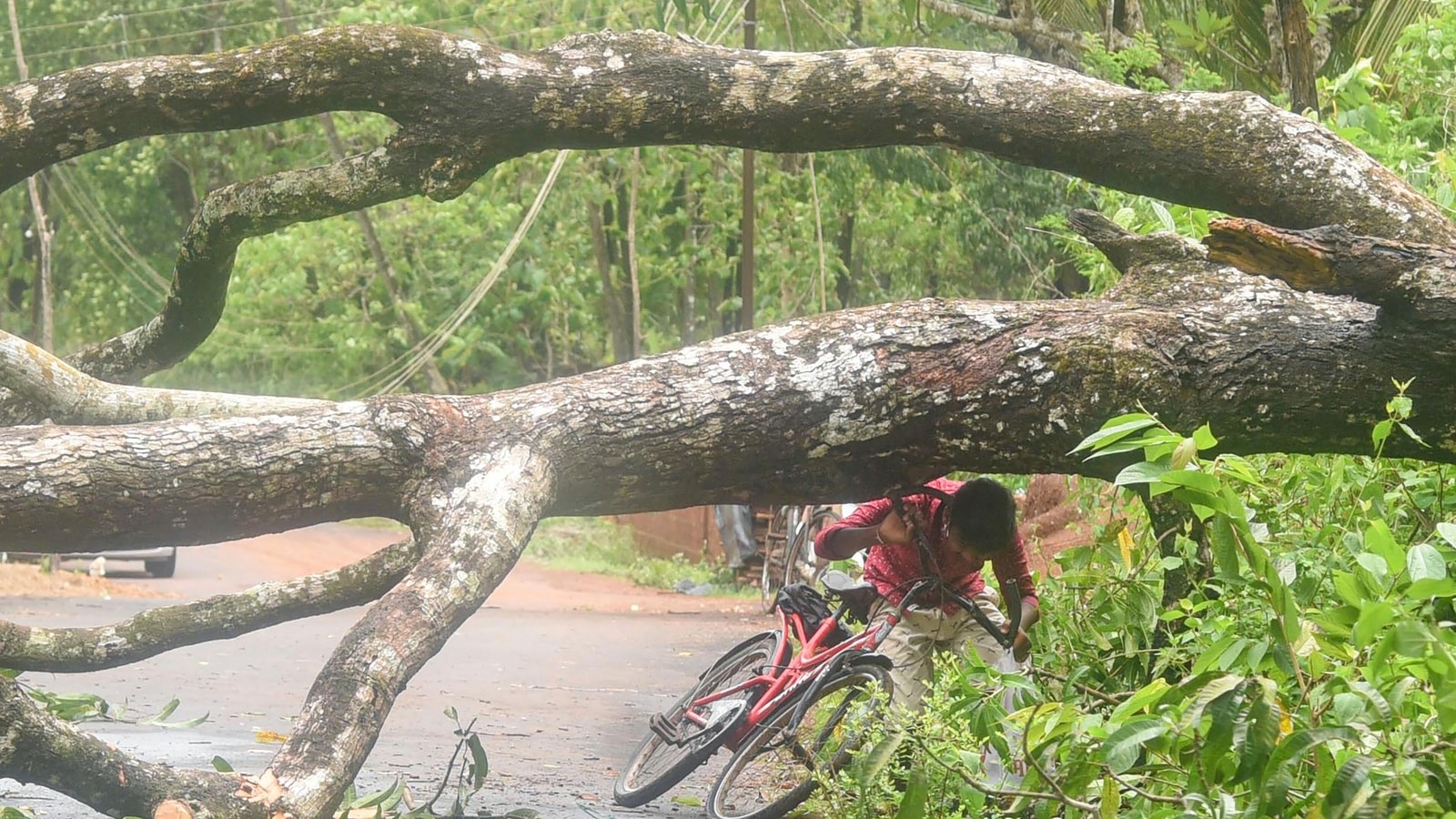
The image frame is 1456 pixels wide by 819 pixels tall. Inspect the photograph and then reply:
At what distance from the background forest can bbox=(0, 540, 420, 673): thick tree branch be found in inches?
63.6

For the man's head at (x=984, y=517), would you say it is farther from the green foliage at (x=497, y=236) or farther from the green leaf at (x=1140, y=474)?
the green foliage at (x=497, y=236)

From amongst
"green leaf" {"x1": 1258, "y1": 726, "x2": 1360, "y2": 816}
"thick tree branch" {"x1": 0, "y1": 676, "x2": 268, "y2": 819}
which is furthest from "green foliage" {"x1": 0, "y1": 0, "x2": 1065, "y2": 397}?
"green leaf" {"x1": 1258, "y1": 726, "x2": 1360, "y2": 816}

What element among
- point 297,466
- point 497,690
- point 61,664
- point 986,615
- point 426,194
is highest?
point 426,194

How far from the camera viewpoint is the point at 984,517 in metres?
4.84

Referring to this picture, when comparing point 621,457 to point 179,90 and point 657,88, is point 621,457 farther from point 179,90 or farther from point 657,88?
point 179,90

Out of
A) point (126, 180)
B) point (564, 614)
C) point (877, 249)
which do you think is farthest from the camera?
point (126, 180)

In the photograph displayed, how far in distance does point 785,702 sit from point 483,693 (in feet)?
13.6

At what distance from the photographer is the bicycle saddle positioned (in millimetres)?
6219

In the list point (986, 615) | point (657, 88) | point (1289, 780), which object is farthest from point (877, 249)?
point (1289, 780)

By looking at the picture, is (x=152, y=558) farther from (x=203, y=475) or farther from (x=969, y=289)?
(x=203, y=475)

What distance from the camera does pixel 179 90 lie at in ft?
13.1

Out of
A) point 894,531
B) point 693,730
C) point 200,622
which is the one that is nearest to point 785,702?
point 693,730

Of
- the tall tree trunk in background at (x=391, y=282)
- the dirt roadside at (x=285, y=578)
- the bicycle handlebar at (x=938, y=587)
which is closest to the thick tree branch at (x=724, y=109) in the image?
the bicycle handlebar at (x=938, y=587)

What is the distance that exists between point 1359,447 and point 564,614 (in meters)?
13.1
